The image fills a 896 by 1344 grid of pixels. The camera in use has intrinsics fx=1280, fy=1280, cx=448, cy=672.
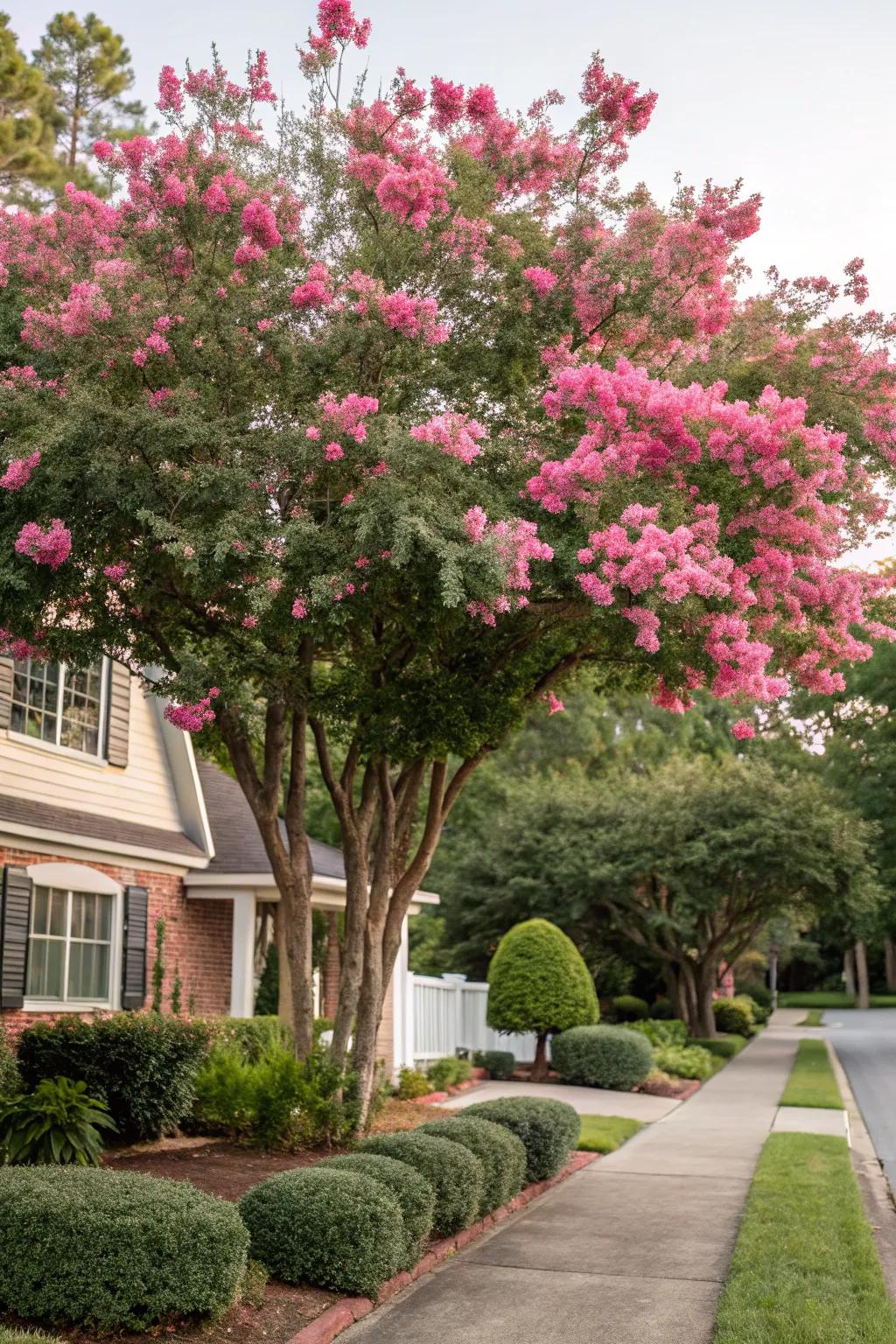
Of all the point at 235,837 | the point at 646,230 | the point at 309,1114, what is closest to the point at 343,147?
the point at 646,230

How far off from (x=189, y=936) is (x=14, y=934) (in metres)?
3.77

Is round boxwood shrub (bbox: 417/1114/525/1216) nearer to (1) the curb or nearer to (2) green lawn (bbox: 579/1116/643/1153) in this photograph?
(1) the curb

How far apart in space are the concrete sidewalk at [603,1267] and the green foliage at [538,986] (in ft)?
23.0

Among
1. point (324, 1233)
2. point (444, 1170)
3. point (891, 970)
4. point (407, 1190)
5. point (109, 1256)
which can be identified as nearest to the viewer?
point (109, 1256)

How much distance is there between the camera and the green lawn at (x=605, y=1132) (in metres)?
13.0

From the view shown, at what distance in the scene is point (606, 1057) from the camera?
1925 centimetres

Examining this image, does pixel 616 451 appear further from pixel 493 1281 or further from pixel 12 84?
pixel 12 84

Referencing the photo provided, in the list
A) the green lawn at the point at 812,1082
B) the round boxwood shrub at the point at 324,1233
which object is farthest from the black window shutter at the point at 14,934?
the green lawn at the point at 812,1082

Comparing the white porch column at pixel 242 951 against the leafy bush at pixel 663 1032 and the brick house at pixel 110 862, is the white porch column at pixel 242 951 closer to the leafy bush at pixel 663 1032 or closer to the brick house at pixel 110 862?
the brick house at pixel 110 862

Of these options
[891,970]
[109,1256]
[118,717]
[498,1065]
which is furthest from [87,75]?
[891,970]

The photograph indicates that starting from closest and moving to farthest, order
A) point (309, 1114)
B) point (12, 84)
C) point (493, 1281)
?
point (493, 1281) → point (309, 1114) → point (12, 84)

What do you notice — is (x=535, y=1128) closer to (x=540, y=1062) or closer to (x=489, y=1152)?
(x=489, y=1152)

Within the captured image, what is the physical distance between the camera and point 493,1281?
297 inches

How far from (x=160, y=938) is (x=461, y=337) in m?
8.62
